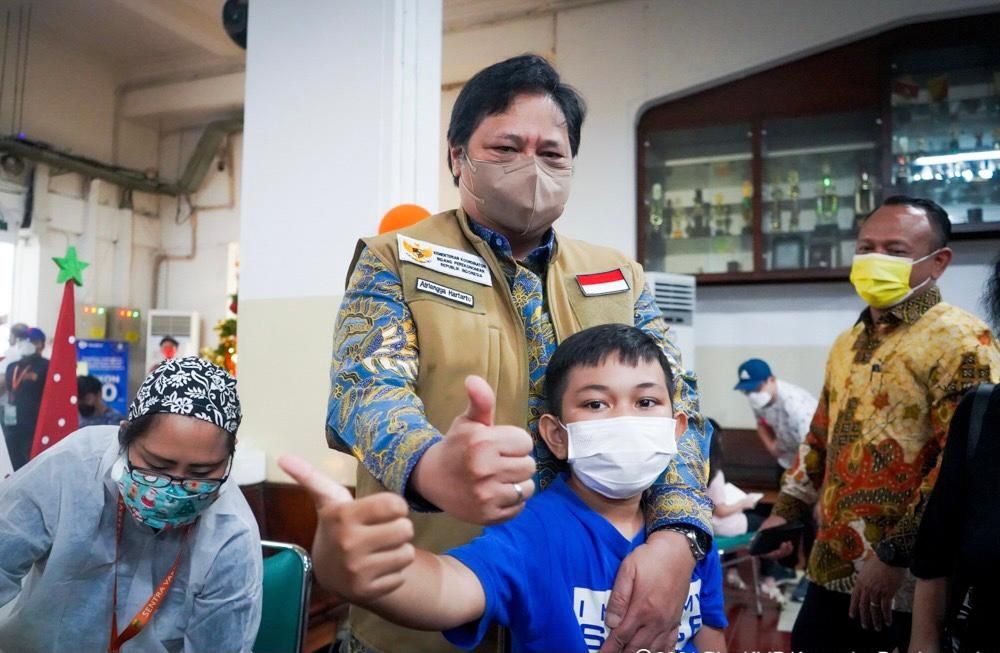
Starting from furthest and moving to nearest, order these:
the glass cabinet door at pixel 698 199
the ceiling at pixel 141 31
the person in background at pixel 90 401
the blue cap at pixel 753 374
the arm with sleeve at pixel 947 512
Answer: the ceiling at pixel 141 31
the glass cabinet door at pixel 698 199
the blue cap at pixel 753 374
the person in background at pixel 90 401
the arm with sleeve at pixel 947 512

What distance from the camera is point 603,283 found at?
4.12 feet

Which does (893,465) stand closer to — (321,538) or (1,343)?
(321,538)

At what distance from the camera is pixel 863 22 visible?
170 inches

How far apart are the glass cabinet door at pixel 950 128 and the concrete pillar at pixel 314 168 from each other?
2965mm

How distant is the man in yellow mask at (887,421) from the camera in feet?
5.51

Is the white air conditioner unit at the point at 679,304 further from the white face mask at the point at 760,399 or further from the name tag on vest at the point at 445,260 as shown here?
the name tag on vest at the point at 445,260

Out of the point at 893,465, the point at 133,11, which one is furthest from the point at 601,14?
the point at 893,465

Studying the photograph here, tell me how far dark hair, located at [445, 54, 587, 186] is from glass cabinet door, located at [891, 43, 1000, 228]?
3.92m

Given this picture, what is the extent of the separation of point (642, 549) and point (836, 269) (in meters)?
3.97

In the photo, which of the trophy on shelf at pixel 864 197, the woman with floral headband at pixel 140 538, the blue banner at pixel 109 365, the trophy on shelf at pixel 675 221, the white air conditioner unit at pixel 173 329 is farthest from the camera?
the white air conditioner unit at pixel 173 329

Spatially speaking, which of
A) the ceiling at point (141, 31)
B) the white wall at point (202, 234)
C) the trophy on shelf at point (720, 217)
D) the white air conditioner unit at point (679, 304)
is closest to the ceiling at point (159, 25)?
the ceiling at point (141, 31)

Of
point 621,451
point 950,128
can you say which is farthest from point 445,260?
point 950,128

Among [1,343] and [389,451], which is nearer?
[389,451]

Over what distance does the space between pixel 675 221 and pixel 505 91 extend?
4022 mm
